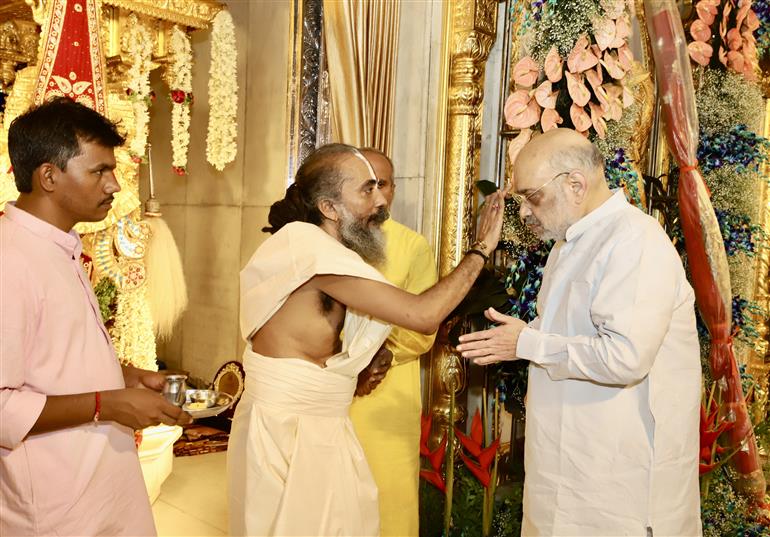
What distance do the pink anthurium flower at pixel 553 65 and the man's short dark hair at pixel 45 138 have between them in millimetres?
2042

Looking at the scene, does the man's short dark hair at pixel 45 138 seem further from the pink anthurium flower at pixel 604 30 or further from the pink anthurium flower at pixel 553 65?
the pink anthurium flower at pixel 604 30

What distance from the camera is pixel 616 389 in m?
2.22

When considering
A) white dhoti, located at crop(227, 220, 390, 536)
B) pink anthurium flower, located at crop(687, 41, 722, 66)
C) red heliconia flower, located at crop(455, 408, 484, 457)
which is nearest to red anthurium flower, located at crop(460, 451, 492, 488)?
red heliconia flower, located at crop(455, 408, 484, 457)

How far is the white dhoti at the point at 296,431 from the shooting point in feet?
7.77

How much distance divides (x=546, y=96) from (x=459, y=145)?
111cm

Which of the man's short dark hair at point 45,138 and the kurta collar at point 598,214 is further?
the kurta collar at point 598,214

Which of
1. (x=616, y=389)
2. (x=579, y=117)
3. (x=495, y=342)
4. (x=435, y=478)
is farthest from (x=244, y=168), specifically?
(x=616, y=389)

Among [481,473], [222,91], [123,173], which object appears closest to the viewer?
[481,473]

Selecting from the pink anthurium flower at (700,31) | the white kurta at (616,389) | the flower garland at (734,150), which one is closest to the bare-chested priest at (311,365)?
the white kurta at (616,389)

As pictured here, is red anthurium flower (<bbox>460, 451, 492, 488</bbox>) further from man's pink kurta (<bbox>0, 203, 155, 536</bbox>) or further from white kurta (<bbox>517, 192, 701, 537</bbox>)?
man's pink kurta (<bbox>0, 203, 155, 536</bbox>)

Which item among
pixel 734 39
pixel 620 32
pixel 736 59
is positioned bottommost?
pixel 620 32

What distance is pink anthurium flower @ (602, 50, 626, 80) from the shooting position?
318 cm

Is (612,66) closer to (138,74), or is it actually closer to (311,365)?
(311,365)

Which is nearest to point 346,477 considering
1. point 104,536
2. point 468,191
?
point 104,536
